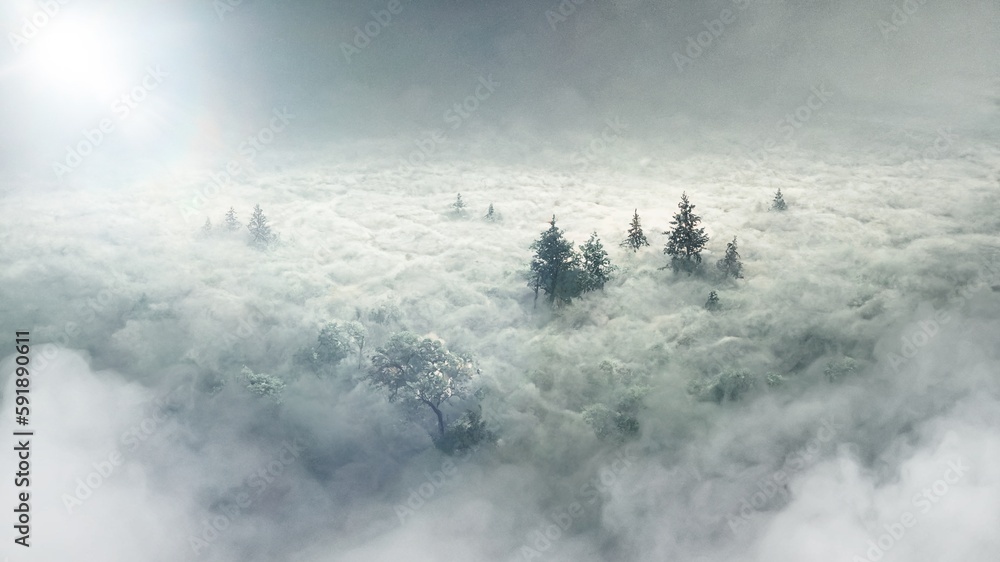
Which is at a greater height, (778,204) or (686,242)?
(778,204)

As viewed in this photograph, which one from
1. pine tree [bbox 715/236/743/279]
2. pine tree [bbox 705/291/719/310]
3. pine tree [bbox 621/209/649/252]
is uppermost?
pine tree [bbox 621/209/649/252]

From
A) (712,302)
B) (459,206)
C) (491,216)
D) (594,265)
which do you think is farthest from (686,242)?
(459,206)

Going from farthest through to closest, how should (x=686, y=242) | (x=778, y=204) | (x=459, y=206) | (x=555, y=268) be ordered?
1. (x=459, y=206)
2. (x=778, y=204)
3. (x=686, y=242)
4. (x=555, y=268)

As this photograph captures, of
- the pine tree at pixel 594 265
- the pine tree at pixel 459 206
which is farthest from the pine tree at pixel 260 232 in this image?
the pine tree at pixel 594 265

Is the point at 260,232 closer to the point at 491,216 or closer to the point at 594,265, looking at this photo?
the point at 491,216

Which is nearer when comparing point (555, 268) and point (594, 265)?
point (555, 268)

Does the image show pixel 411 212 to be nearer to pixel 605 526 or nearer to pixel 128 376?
pixel 128 376

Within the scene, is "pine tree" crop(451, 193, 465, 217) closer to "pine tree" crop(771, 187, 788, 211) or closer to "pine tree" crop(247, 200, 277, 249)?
"pine tree" crop(247, 200, 277, 249)

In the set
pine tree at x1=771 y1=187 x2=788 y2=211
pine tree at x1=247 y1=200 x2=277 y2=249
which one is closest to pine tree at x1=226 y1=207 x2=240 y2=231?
pine tree at x1=247 y1=200 x2=277 y2=249

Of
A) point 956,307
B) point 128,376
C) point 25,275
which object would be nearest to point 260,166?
point 25,275
